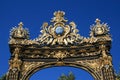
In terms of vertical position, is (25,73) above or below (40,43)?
below

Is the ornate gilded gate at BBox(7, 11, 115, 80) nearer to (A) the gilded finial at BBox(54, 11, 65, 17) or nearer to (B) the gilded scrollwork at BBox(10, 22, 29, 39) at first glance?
(B) the gilded scrollwork at BBox(10, 22, 29, 39)

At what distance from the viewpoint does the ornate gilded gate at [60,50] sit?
18.5m

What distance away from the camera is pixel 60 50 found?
19.4 metres

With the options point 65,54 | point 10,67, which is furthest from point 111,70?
point 10,67

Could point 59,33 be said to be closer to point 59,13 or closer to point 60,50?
point 60,50

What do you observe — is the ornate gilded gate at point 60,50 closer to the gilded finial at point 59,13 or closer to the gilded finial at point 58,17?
the gilded finial at point 58,17

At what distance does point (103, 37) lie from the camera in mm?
19062

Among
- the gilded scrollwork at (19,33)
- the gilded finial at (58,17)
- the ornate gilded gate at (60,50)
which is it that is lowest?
the ornate gilded gate at (60,50)

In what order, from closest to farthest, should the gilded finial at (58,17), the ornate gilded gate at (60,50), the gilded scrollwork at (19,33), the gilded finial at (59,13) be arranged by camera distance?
1. the ornate gilded gate at (60,50)
2. the gilded scrollwork at (19,33)
3. the gilded finial at (58,17)
4. the gilded finial at (59,13)

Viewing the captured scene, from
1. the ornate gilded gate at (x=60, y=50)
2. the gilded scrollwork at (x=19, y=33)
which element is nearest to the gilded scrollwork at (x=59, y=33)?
the ornate gilded gate at (x=60, y=50)

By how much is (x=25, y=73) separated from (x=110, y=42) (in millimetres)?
5633

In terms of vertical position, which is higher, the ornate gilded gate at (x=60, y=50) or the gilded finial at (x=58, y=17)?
the gilded finial at (x=58, y=17)

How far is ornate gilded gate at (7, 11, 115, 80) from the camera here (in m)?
18.5

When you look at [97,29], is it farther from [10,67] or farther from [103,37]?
[10,67]
